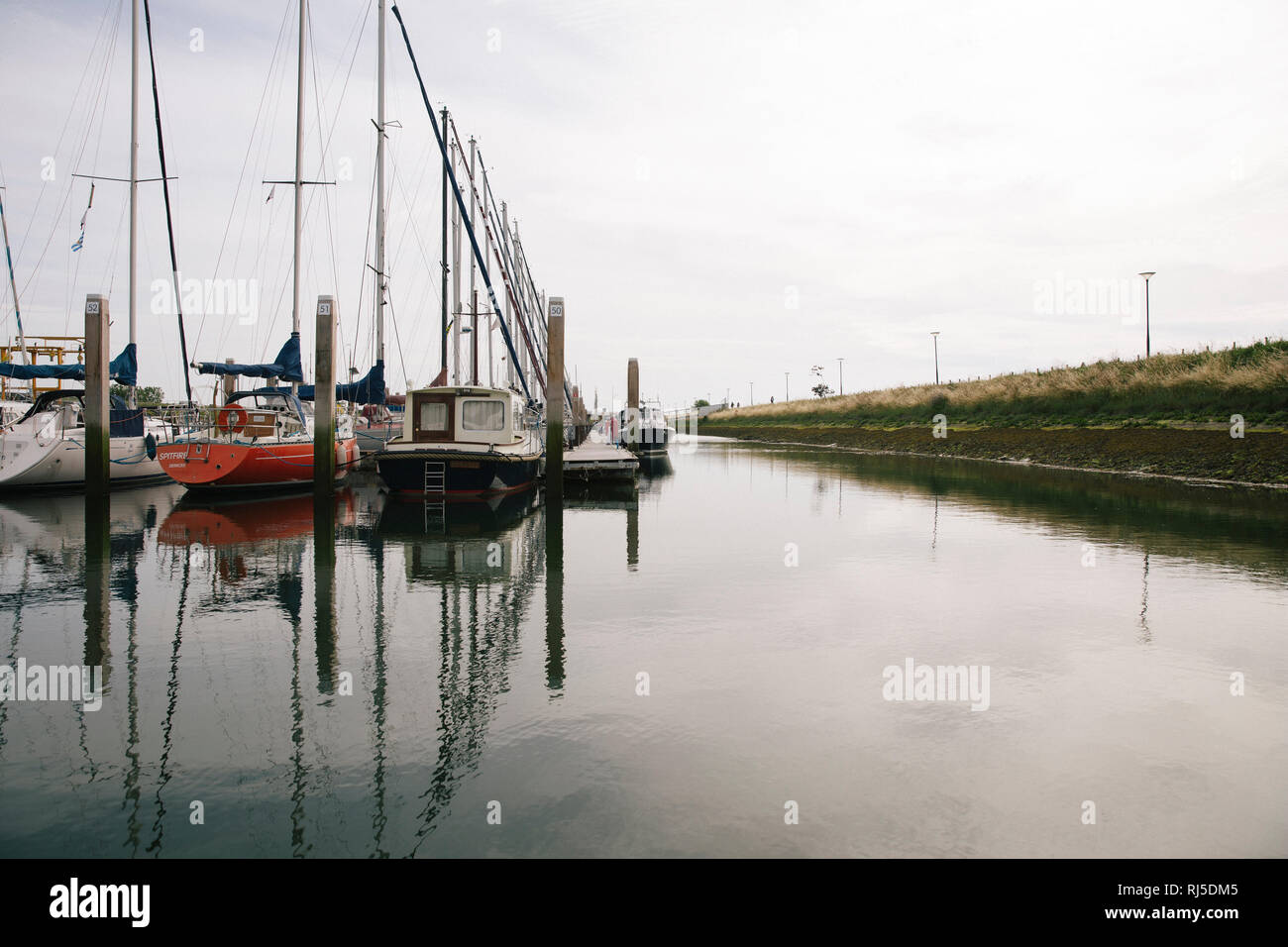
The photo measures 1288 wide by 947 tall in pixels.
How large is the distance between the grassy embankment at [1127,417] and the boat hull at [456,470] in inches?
847

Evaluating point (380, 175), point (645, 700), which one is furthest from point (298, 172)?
point (645, 700)

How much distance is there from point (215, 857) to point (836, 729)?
419 centimetres

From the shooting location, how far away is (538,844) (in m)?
4.54

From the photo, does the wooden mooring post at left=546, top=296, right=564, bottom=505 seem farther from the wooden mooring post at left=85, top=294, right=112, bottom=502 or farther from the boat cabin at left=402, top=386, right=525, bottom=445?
the wooden mooring post at left=85, top=294, right=112, bottom=502

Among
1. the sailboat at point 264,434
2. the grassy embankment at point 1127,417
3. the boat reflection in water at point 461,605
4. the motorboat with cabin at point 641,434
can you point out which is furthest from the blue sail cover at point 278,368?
the grassy embankment at point 1127,417

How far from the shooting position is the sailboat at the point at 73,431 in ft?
74.4

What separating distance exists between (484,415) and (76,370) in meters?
12.9

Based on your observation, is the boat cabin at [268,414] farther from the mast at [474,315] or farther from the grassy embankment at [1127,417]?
the grassy embankment at [1127,417]

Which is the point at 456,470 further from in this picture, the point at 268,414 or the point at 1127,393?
the point at 1127,393

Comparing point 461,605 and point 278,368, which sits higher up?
point 278,368

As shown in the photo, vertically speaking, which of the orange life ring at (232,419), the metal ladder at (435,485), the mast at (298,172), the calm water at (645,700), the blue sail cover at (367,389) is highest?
the mast at (298,172)

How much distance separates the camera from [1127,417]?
3509 cm
